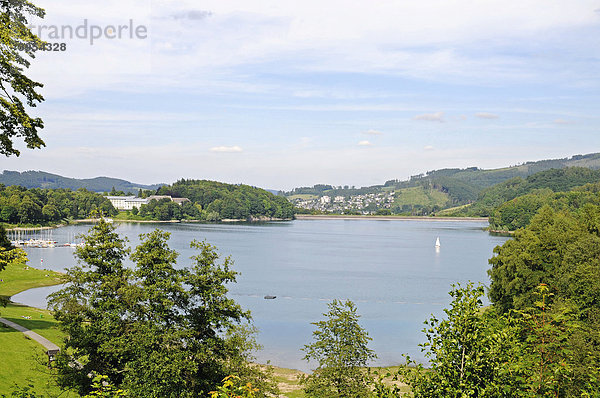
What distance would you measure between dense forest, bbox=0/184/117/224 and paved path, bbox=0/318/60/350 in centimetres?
7684

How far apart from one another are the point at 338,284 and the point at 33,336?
36.2m

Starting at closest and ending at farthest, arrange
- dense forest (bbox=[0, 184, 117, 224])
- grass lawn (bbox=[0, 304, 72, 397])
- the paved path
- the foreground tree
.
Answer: the foreground tree
grass lawn (bbox=[0, 304, 72, 397])
the paved path
dense forest (bbox=[0, 184, 117, 224])

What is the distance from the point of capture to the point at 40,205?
13600cm

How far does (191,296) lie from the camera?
57.3ft

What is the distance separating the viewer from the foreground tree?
1588cm

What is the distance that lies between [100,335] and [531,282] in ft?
85.1

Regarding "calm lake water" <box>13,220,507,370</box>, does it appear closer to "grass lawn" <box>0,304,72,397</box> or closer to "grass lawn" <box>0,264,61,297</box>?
"grass lawn" <box>0,264,61,297</box>

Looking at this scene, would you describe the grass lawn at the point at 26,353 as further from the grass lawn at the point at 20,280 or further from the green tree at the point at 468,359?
the grass lawn at the point at 20,280

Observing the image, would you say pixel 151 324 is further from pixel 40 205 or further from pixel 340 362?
pixel 40 205

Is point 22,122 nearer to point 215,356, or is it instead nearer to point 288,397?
point 215,356

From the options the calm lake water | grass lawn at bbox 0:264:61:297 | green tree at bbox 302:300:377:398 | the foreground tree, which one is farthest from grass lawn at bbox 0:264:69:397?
grass lawn at bbox 0:264:61:297

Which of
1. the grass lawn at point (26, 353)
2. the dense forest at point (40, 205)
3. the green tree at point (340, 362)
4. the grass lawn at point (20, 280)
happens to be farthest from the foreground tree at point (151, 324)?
the dense forest at point (40, 205)

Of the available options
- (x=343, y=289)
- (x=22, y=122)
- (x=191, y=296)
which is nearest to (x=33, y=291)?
(x=343, y=289)

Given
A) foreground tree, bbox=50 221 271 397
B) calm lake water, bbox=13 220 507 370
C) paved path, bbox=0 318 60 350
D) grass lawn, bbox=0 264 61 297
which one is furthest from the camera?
grass lawn, bbox=0 264 61 297
